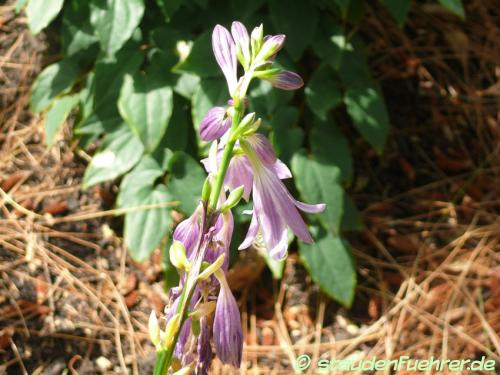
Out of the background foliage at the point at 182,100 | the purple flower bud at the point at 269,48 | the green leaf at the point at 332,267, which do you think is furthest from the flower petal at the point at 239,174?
the green leaf at the point at 332,267

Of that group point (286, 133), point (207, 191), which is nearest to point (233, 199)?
point (207, 191)

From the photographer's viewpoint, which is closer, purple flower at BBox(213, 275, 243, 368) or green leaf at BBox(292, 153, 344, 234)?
purple flower at BBox(213, 275, 243, 368)

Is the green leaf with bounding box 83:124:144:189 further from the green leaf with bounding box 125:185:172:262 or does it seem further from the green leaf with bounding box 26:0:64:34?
the green leaf with bounding box 26:0:64:34

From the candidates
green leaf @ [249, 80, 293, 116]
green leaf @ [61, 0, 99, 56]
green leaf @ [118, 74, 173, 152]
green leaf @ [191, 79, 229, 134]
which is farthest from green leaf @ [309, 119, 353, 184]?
green leaf @ [61, 0, 99, 56]

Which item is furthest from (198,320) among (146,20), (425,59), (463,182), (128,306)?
(425,59)

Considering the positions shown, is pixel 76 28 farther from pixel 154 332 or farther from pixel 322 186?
pixel 154 332

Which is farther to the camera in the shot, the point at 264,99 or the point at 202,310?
the point at 264,99
